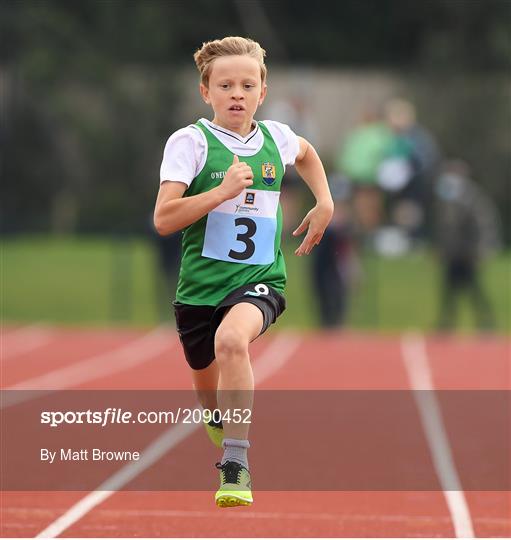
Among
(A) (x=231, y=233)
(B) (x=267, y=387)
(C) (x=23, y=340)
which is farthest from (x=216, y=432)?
(C) (x=23, y=340)

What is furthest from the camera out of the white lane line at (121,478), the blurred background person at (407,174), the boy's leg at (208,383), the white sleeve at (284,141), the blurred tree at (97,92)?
the blurred tree at (97,92)

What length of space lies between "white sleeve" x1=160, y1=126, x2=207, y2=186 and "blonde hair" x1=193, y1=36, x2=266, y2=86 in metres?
0.25

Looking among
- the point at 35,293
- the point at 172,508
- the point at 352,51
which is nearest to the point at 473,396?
the point at 172,508

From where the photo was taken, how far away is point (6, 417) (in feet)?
35.2

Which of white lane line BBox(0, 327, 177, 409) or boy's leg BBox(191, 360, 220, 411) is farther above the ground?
white lane line BBox(0, 327, 177, 409)

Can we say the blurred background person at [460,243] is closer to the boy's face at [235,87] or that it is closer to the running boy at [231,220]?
the running boy at [231,220]

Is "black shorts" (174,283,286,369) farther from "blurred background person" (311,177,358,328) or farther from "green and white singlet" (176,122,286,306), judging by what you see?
"blurred background person" (311,177,358,328)

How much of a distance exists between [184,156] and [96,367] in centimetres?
1010

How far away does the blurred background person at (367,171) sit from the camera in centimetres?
2711

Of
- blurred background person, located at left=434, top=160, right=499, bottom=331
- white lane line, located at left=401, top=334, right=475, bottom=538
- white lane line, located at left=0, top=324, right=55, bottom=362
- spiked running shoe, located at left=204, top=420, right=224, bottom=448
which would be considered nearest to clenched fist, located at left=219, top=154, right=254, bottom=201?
spiked running shoe, located at left=204, top=420, right=224, bottom=448

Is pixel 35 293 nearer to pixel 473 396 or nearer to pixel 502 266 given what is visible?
pixel 502 266

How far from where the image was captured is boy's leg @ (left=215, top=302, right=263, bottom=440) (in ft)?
18.1

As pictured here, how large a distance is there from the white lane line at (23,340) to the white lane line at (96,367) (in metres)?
0.98

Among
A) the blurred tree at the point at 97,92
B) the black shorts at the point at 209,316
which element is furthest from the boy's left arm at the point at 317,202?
the blurred tree at the point at 97,92
